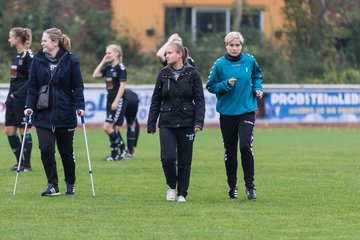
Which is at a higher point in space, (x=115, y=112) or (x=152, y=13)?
(x=152, y=13)

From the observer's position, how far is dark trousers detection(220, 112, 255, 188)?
41.6 ft

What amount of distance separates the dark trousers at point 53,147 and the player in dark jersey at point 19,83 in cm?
303

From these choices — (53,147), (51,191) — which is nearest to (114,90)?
(51,191)

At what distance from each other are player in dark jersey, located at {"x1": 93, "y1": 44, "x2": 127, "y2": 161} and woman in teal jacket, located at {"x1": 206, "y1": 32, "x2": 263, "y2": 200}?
6168 millimetres

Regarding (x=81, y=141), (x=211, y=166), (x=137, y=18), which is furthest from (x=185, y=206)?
(x=137, y=18)

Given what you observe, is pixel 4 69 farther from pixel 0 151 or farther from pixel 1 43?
pixel 0 151

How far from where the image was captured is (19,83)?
1636 cm

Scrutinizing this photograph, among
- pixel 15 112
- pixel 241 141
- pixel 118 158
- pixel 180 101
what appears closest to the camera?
pixel 180 101

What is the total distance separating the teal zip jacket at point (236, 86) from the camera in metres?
12.7

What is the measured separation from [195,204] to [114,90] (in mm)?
7019

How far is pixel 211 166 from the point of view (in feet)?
59.6

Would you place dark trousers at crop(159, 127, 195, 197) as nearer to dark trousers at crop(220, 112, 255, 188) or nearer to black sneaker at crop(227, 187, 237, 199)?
dark trousers at crop(220, 112, 255, 188)

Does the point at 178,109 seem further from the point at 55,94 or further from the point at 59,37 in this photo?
the point at 59,37

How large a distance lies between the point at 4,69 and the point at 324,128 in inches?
435
